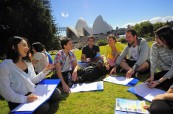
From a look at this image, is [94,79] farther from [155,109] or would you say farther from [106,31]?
[106,31]

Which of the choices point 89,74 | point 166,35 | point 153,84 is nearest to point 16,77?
point 89,74

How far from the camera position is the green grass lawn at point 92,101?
11.4 ft

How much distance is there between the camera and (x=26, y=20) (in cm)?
1842

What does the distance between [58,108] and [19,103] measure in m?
0.82

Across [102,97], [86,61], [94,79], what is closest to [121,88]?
[102,97]

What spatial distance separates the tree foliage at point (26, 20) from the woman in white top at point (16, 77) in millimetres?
14983

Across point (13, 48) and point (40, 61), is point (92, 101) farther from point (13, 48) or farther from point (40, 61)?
point (40, 61)

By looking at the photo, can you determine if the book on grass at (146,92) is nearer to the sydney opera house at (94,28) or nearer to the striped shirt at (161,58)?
the striped shirt at (161,58)

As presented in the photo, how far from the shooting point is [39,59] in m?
5.43

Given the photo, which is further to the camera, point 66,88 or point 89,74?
point 89,74

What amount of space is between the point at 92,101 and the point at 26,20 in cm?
1642

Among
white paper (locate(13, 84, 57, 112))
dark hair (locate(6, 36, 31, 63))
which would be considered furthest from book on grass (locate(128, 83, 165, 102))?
dark hair (locate(6, 36, 31, 63))

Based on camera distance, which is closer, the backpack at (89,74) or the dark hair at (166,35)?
the dark hair at (166,35)

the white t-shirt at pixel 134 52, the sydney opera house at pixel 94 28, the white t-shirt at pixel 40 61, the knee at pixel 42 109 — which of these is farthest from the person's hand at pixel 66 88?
the sydney opera house at pixel 94 28
